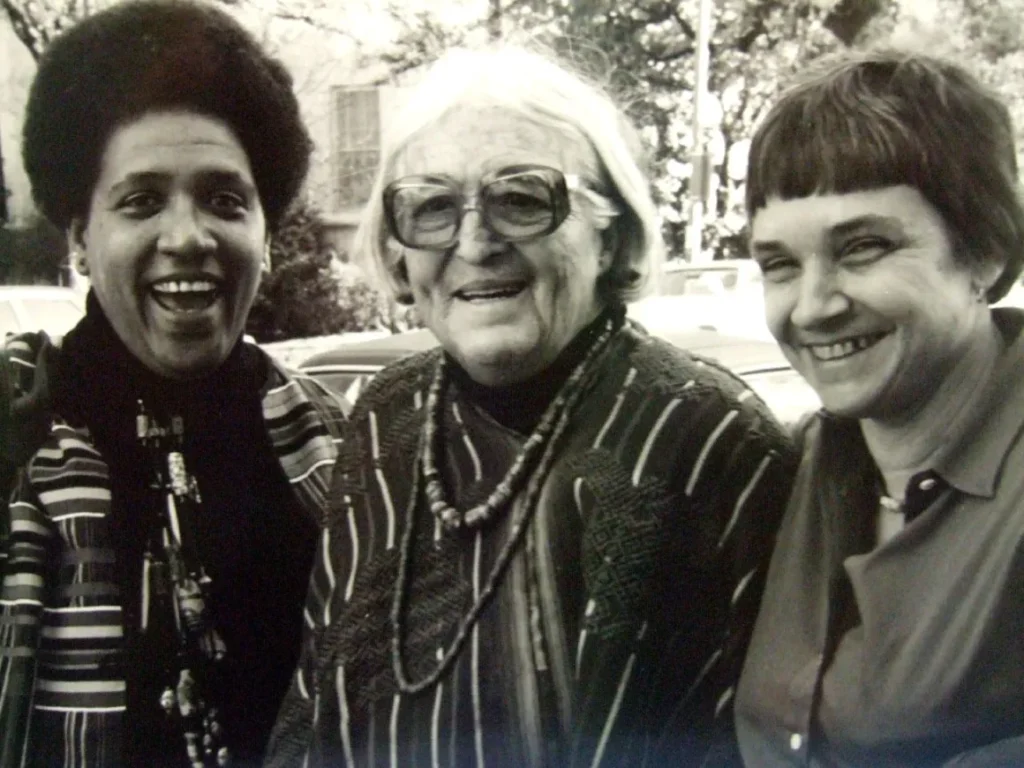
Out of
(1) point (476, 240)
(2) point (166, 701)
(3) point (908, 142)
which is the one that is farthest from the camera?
(2) point (166, 701)

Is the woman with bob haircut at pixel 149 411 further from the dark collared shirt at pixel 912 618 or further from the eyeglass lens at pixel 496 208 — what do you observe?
the dark collared shirt at pixel 912 618

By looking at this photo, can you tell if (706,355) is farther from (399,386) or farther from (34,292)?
(34,292)

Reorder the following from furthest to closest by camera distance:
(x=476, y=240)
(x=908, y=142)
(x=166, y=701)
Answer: (x=166, y=701), (x=476, y=240), (x=908, y=142)

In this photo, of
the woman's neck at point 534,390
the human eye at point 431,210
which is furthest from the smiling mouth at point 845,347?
the human eye at point 431,210

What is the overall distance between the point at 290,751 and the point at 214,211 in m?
0.50

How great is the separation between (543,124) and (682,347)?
24 cm

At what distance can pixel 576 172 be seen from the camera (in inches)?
34.6

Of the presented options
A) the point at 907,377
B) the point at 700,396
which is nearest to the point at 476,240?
the point at 700,396

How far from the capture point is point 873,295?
2.49 feet

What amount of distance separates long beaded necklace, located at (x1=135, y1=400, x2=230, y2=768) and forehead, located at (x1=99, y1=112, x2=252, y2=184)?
209 millimetres

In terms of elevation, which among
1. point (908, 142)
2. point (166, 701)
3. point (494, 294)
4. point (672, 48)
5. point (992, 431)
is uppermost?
point (672, 48)

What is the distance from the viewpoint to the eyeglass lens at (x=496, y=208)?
2.81ft

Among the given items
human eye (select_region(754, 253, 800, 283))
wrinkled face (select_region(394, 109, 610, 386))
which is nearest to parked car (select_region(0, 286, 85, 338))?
wrinkled face (select_region(394, 109, 610, 386))

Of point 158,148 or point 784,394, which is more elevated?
point 158,148
